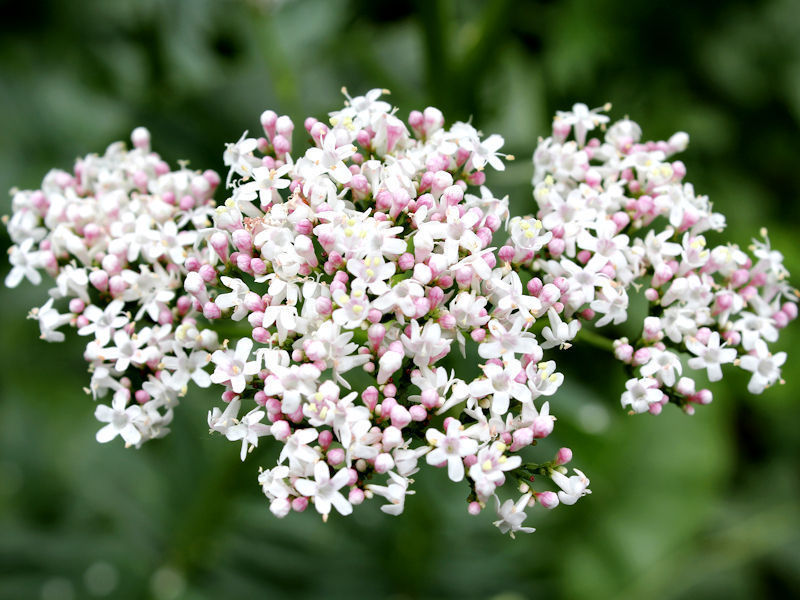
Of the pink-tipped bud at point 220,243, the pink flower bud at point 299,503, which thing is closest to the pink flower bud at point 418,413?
the pink flower bud at point 299,503

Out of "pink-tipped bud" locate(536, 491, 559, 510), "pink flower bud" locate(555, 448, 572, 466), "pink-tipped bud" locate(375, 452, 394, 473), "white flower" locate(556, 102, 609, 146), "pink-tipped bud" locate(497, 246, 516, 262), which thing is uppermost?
"white flower" locate(556, 102, 609, 146)

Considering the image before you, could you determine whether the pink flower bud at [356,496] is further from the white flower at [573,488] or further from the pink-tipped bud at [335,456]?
the white flower at [573,488]

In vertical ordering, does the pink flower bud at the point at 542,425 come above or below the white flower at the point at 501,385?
below

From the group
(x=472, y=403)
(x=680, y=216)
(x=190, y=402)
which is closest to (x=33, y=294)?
(x=190, y=402)

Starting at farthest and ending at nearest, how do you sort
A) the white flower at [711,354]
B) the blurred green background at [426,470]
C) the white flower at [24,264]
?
the blurred green background at [426,470], the white flower at [24,264], the white flower at [711,354]

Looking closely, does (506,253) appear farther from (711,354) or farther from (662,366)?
(711,354)

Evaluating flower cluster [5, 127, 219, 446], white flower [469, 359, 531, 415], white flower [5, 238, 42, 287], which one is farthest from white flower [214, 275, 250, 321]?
white flower [5, 238, 42, 287]

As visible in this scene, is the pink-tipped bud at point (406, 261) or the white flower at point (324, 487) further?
the pink-tipped bud at point (406, 261)

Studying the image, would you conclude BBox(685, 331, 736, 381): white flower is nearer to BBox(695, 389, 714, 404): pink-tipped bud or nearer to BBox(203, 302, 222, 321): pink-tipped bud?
BBox(695, 389, 714, 404): pink-tipped bud
